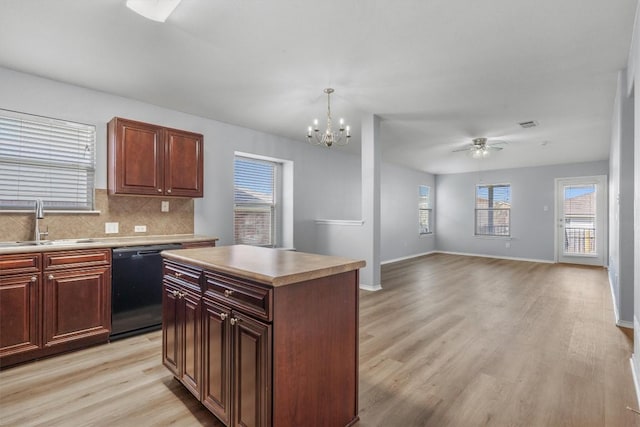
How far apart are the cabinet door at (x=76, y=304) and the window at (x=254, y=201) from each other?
213cm

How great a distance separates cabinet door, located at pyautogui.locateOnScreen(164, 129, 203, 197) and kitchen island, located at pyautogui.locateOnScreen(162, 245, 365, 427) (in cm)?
196

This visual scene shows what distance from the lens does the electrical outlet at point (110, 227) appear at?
3.48 metres

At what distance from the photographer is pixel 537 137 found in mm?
5520

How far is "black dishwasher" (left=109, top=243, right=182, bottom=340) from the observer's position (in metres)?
2.96

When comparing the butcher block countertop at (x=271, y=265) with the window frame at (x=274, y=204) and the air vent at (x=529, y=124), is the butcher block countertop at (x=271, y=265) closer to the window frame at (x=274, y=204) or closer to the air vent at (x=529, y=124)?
the window frame at (x=274, y=204)

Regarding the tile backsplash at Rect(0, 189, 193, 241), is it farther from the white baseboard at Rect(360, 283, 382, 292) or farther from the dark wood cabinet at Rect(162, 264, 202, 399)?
the white baseboard at Rect(360, 283, 382, 292)

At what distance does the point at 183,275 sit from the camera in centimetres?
200

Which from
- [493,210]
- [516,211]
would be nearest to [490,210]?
[493,210]

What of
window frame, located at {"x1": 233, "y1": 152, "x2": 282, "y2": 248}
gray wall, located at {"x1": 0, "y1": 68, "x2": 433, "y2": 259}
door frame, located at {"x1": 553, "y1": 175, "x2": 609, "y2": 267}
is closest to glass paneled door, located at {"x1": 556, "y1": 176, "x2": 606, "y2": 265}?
door frame, located at {"x1": 553, "y1": 175, "x2": 609, "y2": 267}

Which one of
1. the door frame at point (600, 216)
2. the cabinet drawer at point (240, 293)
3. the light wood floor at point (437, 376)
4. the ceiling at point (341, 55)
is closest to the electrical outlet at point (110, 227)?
the light wood floor at point (437, 376)

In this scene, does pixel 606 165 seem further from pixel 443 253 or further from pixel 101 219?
pixel 101 219

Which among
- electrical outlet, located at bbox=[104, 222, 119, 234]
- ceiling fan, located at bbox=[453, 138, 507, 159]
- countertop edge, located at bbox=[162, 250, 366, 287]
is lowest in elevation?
countertop edge, located at bbox=[162, 250, 366, 287]

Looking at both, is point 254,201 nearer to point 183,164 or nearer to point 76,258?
point 183,164

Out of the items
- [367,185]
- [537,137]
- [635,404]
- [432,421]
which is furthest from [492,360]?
[537,137]
